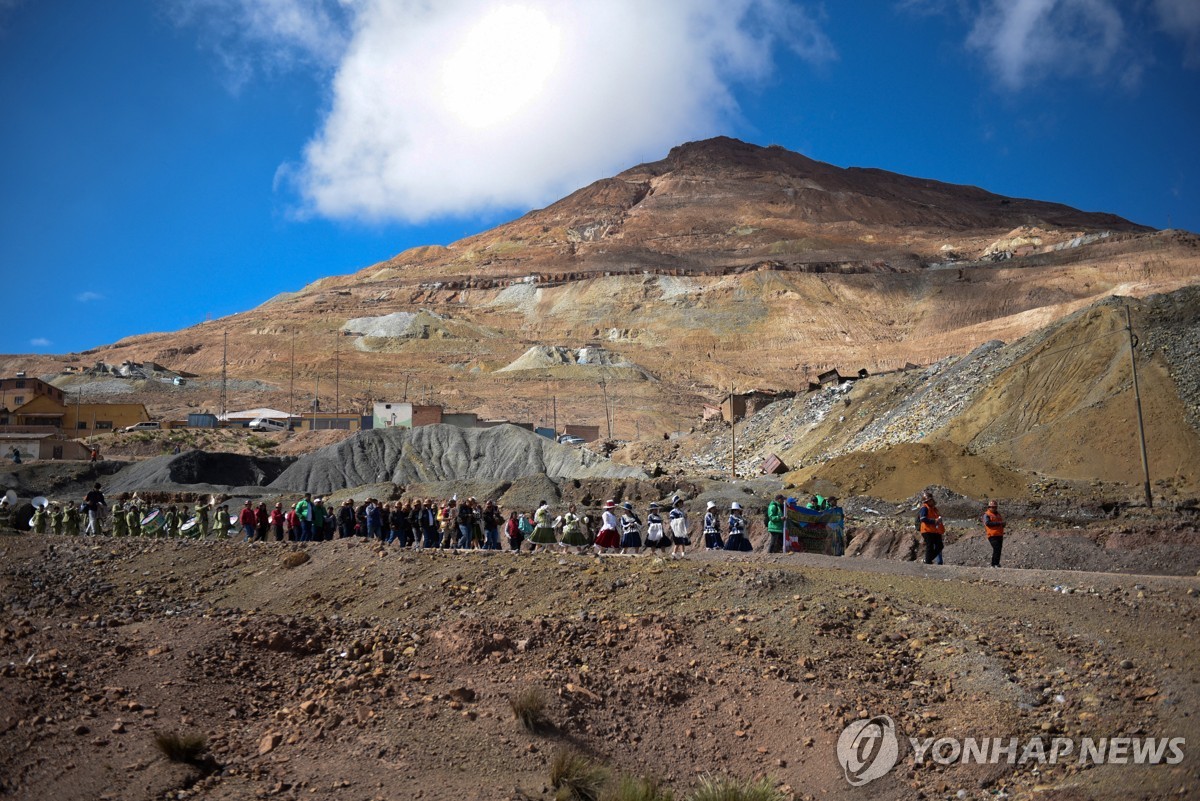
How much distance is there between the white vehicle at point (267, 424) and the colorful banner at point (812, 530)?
45.3 m

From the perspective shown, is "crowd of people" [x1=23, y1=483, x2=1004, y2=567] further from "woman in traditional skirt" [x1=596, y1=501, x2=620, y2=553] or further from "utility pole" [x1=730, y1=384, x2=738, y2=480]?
"utility pole" [x1=730, y1=384, x2=738, y2=480]

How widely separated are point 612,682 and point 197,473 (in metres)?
33.4

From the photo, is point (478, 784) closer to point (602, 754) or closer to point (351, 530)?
point (602, 754)

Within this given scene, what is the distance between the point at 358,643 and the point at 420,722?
6.06 ft

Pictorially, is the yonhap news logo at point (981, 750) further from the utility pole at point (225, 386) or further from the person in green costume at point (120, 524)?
the utility pole at point (225, 386)

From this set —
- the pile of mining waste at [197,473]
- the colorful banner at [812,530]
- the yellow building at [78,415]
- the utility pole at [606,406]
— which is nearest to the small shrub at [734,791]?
the colorful banner at [812,530]

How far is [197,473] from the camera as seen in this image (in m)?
40.1

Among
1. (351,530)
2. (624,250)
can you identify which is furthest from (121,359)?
(351,530)

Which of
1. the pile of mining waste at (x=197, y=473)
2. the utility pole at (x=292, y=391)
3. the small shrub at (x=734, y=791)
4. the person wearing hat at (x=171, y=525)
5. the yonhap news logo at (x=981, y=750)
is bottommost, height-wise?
the small shrub at (x=734, y=791)

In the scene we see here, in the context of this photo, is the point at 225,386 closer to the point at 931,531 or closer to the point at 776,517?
the point at 776,517

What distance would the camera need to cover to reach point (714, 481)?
3434cm

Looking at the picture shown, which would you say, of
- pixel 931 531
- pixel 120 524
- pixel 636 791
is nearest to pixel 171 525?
pixel 120 524

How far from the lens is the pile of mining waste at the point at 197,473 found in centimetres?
3778

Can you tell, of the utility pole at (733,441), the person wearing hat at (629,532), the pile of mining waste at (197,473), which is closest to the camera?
the person wearing hat at (629,532)
